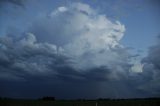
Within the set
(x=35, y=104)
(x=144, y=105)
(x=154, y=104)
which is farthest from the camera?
(x=35, y=104)

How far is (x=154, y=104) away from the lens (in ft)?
138

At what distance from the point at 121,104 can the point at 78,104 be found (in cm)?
609

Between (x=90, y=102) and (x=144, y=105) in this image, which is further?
(x=90, y=102)

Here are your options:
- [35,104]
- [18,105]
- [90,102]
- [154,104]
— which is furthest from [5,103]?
[154,104]

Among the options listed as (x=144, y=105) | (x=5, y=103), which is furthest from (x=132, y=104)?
(x=5, y=103)

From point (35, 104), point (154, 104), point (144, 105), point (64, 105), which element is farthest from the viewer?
point (35, 104)

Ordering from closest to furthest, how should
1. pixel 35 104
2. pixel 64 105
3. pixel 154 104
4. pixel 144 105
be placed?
1. pixel 154 104
2. pixel 144 105
3. pixel 64 105
4. pixel 35 104

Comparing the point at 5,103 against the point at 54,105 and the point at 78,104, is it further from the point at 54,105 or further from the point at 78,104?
the point at 78,104

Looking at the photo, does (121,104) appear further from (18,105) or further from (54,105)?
(18,105)

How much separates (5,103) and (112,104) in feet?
49.3

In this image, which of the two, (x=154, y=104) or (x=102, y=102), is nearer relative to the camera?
(x=154, y=104)

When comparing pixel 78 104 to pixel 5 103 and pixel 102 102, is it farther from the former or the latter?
pixel 5 103

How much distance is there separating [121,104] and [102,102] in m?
4.16

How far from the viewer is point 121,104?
161 ft
